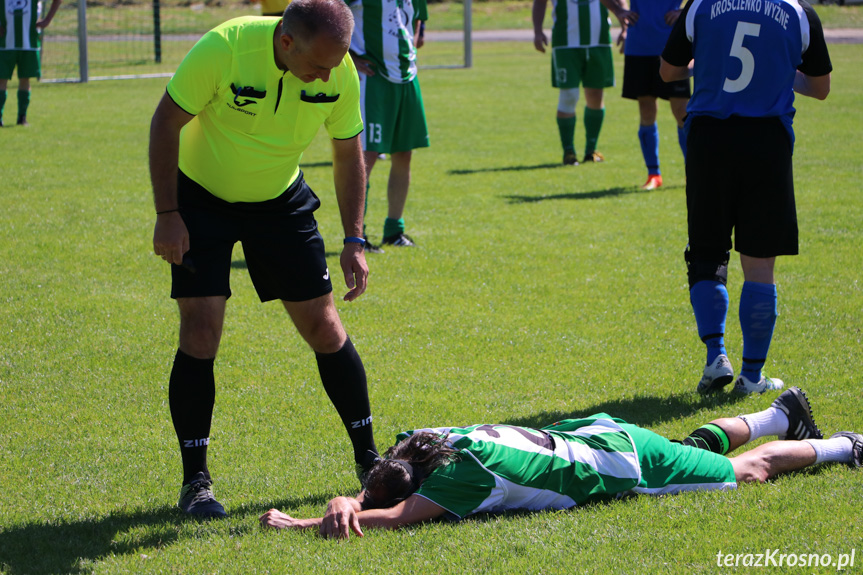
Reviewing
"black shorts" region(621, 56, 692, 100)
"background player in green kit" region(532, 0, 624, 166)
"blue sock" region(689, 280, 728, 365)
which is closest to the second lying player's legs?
"blue sock" region(689, 280, 728, 365)

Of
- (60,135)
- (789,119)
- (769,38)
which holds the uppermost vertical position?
(769,38)

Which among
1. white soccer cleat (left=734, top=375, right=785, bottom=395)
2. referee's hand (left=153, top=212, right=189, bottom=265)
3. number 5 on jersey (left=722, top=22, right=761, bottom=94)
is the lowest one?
white soccer cleat (left=734, top=375, right=785, bottom=395)

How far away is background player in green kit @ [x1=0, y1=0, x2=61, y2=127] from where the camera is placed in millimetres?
14102

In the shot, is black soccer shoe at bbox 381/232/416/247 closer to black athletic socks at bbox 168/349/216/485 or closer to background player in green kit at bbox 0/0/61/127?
black athletic socks at bbox 168/349/216/485

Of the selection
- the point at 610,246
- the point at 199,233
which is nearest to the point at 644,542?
the point at 199,233

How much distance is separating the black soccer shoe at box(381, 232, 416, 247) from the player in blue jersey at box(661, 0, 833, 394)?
3.48 meters

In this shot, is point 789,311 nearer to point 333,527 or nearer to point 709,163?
point 709,163

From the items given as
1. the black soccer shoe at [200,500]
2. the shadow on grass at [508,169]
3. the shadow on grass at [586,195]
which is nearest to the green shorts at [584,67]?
the shadow on grass at [508,169]

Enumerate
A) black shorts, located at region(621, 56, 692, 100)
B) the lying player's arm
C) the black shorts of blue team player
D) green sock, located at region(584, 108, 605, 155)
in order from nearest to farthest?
the lying player's arm → the black shorts of blue team player → black shorts, located at region(621, 56, 692, 100) → green sock, located at region(584, 108, 605, 155)

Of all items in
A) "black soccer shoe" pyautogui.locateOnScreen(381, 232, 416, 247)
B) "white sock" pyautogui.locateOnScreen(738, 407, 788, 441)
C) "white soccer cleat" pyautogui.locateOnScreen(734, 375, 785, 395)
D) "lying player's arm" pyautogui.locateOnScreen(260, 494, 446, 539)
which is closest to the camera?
"lying player's arm" pyautogui.locateOnScreen(260, 494, 446, 539)

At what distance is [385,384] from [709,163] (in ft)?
6.64

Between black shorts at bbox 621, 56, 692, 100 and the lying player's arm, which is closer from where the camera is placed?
the lying player's arm

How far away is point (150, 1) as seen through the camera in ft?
97.1

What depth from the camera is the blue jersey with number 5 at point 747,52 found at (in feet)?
15.0
